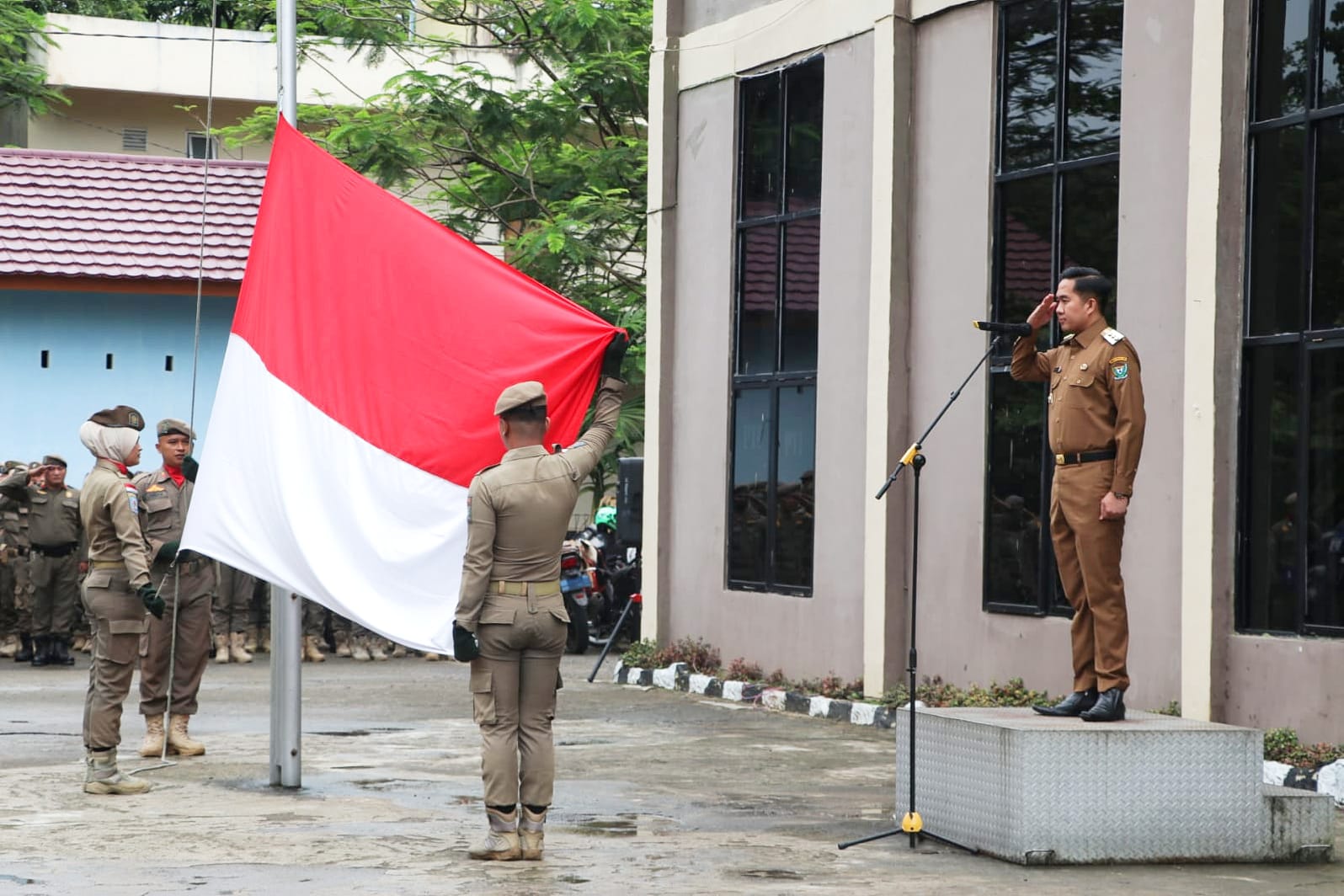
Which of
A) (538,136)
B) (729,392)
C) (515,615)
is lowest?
(515,615)

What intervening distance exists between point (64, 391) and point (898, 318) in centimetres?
1265

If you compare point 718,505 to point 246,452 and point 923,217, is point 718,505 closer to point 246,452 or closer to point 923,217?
point 923,217

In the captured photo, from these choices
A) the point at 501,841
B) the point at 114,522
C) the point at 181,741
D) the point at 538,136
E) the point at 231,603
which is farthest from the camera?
the point at 538,136

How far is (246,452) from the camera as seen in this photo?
32.2 ft

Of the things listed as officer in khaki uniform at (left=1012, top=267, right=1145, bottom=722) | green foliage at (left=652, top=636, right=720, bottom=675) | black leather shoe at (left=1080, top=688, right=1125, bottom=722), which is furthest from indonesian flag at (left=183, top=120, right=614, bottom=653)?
green foliage at (left=652, top=636, right=720, bottom=675)

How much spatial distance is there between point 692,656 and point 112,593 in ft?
24.5

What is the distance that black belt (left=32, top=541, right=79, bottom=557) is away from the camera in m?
19.6

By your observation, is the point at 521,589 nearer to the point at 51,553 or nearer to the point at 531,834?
the point at 531,834

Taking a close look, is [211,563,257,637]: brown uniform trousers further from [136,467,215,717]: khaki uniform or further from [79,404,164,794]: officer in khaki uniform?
[79,404,164,794]: officer in khaki uniform

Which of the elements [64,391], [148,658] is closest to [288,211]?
[148,658]

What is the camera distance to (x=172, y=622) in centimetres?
1186

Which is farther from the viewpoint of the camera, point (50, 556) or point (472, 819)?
point (50, 556)

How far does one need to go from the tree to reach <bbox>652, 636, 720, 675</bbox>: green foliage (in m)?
6.72

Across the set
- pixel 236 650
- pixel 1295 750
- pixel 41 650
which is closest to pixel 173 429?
pixel 1295 750
